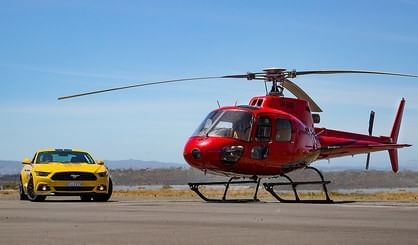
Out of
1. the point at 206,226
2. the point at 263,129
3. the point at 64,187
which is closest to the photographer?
the point at 206,226

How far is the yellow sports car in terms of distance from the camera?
2181 cm

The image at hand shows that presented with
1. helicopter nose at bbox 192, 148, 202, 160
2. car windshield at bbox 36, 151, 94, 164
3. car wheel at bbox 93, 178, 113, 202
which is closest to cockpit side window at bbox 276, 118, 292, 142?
helicopter nose at bbox 192, 148, 202, 160

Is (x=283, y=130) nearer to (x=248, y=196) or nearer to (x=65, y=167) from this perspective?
(x=65, y=167)

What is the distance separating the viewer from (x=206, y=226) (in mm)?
12625

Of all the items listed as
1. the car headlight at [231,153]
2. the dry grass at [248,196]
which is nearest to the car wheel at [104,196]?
the car headlight at [231,153]

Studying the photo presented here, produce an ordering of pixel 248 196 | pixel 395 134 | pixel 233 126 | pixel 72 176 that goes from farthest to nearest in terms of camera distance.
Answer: pixel 248 196
pixel 395 134
pixel 233 126
pixel 72 176

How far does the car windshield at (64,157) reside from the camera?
23.6 metres

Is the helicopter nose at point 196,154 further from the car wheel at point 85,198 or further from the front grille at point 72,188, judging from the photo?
the car wheel at point 85,198

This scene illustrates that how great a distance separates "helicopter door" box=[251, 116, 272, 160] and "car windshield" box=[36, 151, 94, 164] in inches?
203

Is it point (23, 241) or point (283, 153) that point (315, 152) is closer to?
point (283, 153)

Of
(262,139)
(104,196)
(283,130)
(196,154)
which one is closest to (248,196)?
(283,130)

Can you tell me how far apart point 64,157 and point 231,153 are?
5.37 meters

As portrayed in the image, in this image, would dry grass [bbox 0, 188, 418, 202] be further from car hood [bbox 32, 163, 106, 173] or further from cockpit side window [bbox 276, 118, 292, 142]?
cockpit side window [bbox 276, 118, 292, 142]

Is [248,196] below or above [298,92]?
below
